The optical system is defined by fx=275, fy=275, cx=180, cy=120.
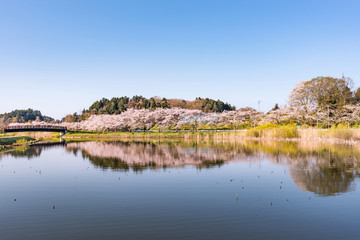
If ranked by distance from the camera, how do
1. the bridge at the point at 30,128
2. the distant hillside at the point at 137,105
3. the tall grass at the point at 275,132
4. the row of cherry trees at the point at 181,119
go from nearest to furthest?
the tall grass at the point at 275,132, the row of cherry trees at the point at 181,119, the bridge at the point at 30,128, the distant hillside at the point at 137,105

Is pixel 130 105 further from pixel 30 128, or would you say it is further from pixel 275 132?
pixel 275 132

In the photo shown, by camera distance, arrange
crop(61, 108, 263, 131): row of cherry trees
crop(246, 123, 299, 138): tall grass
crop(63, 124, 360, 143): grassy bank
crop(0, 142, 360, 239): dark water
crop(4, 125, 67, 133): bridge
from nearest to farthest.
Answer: crop(0, 142, 360, 239): dark water, crop(63, 124, 360, 143): grassy bank, crop(246, 123, 299, 138): tall grass, crop(61, 108, 263, 131): row of cherry trees, crop(4, 125, 67, 133): bridge

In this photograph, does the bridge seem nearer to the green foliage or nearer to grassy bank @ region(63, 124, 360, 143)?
grassy bank @ region(63, 124, 360, 143)

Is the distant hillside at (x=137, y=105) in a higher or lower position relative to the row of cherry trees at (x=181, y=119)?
higher

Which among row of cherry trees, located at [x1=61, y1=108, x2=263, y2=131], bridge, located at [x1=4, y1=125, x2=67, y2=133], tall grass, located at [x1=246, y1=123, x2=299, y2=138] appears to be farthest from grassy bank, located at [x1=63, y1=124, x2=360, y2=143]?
bridge, located at [x1=4, y1=125, x2=67, y2=133]

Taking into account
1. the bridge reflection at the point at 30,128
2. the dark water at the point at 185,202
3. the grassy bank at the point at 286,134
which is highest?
the bridge reflection at the point at 30,128

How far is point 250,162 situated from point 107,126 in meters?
80.4

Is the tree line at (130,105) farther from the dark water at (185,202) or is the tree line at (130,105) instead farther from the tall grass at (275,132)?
the dark water at (185,202)

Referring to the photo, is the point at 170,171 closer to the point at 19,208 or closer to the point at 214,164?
the point at 214,164

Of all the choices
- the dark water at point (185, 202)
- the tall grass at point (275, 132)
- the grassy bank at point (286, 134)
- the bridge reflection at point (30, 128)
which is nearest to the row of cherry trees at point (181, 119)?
the grassy bank at point (286, 134)

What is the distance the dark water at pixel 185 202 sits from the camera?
1100cm

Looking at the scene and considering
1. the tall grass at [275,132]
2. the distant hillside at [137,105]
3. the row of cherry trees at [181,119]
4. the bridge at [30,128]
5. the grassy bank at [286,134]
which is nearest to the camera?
the grassy bank at [286,134]

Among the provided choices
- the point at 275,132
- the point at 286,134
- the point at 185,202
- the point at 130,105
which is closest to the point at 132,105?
the point at 130,105

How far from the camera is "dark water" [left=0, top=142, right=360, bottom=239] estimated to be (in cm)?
1100
